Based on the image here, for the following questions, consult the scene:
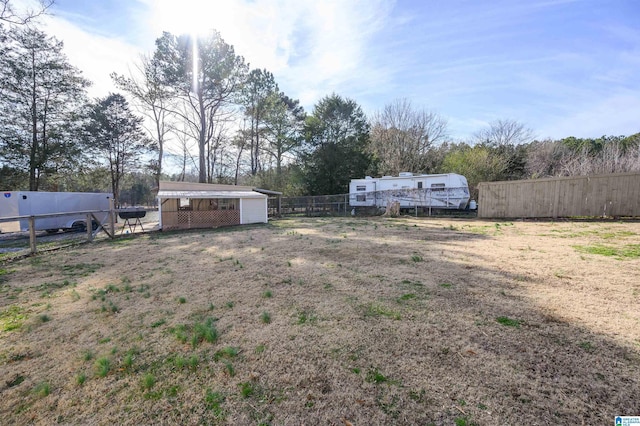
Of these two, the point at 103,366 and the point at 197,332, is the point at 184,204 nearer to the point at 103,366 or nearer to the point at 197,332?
the point at 197,332

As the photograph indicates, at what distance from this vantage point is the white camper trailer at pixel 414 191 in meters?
16.4

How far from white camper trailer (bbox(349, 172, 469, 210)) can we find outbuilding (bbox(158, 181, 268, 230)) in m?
7.91

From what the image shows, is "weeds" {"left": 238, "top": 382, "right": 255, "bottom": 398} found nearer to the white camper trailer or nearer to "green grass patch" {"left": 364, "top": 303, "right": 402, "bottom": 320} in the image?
"green grass patch" {"left": 364, "top": 303, "right": 402, "bottom": 320}

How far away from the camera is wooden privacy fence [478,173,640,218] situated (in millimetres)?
10828

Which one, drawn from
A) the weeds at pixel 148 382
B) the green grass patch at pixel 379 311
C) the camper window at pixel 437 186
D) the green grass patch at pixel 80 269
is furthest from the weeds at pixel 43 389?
the camper window at pixel 437 186

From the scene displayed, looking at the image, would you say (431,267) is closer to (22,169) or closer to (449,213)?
(449,213)

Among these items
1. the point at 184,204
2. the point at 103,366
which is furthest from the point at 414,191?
the point at 103,366

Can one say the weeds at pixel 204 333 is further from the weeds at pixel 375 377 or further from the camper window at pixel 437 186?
the camper window at pixel 437 186

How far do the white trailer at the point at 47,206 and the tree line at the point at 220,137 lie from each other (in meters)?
7.13

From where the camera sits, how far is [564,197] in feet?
39.5

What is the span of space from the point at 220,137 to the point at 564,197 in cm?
2668

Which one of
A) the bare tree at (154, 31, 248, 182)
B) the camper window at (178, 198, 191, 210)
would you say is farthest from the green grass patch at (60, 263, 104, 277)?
the bare tree at (154, 31, 248, 182)

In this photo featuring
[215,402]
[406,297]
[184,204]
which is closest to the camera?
[215,402]

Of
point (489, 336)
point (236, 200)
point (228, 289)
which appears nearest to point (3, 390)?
point (228, 289)
